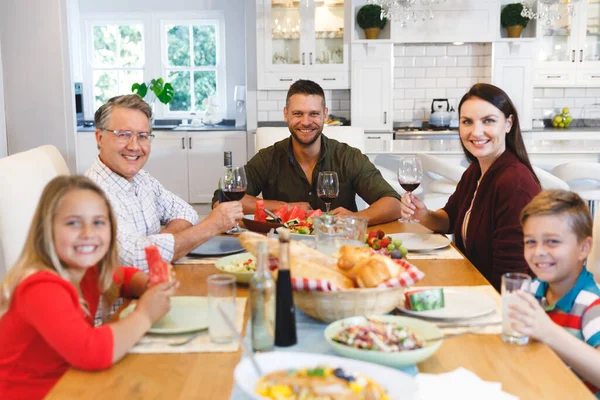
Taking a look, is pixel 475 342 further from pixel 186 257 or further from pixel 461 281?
pixel 186 257

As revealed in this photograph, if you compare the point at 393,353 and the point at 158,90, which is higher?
the point at 158,90

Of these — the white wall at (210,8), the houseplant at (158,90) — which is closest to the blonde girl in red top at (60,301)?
the houseplant at (158,90)

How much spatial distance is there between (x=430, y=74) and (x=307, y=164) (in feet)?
13.9

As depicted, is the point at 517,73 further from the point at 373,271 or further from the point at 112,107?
the point at 373,271

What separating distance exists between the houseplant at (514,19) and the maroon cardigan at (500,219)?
4.58 meters

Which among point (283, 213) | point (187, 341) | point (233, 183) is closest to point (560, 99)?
point (283, 213)

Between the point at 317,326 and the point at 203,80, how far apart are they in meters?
6.38

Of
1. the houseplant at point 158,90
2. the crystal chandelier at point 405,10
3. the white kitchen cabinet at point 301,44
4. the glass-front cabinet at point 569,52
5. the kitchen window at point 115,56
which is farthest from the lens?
the kitchen window at point 115,56

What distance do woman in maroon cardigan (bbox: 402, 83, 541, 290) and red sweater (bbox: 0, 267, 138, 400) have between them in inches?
52.4

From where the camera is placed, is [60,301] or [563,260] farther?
[563,260]

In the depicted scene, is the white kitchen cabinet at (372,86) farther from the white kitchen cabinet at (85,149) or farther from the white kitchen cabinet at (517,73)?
the white kitchen cabinet at (85,149)

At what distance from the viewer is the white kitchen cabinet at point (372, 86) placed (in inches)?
264

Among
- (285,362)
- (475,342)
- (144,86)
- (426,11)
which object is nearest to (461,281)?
(475,342)

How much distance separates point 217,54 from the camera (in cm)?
758
